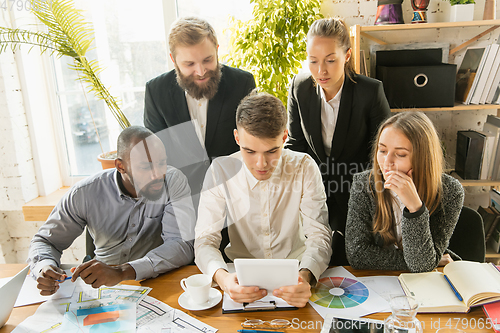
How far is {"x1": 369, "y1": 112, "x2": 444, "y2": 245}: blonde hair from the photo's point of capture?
1.48 m

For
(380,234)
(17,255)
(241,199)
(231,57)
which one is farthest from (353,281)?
(17,255)

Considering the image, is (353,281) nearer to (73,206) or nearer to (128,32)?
(73,206)

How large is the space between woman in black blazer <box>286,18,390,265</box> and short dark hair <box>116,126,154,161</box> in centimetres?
87

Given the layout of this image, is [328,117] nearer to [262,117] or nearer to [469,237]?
[262,117]

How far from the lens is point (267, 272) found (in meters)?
1.15

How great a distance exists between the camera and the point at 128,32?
2.86m

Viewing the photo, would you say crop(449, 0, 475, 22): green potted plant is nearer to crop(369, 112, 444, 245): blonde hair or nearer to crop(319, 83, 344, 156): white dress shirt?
crop(319, 83, 344, 156): white dress shirt

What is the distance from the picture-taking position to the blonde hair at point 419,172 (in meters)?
1.48

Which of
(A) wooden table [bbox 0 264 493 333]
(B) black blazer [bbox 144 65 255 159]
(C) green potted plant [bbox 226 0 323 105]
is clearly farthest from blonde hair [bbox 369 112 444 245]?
(C) green potted plant [bbox 226 0 323 105]

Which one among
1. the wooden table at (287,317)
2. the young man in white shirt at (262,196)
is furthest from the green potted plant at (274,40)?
the wooden table at (287,317)

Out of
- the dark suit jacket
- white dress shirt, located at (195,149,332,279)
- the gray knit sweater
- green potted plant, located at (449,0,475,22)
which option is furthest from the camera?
green potted plant, located at (449,0,475,22)

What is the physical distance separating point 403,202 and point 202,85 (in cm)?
113

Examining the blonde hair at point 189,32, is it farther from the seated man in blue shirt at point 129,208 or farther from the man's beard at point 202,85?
the seated man in blue shirt at point 129,208

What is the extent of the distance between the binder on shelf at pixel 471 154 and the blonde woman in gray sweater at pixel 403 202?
1.17m
